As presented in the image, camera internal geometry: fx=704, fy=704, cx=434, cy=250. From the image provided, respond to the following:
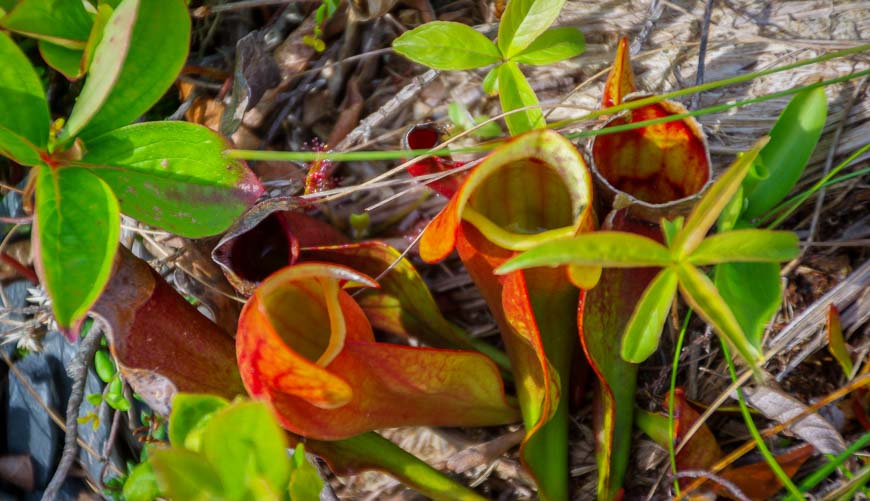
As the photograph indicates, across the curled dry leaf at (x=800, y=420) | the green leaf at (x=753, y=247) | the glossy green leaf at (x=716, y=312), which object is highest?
the green leaf at (x=753, y=247)

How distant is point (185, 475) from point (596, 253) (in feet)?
1.86

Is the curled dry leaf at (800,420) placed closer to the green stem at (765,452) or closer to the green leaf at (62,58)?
the green stem at (765,452)

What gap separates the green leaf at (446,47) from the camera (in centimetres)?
119

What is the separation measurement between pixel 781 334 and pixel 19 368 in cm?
153

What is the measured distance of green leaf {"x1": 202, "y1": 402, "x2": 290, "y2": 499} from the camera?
0.83 m

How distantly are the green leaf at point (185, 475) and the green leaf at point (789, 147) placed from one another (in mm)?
878

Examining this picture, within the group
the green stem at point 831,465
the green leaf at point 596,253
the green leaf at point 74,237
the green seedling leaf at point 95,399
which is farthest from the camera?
the green seedling leaf at point 95,399

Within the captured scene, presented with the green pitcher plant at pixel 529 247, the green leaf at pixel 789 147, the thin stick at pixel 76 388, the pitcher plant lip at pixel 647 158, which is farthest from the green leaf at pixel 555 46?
the thin stick at pixel 76 388

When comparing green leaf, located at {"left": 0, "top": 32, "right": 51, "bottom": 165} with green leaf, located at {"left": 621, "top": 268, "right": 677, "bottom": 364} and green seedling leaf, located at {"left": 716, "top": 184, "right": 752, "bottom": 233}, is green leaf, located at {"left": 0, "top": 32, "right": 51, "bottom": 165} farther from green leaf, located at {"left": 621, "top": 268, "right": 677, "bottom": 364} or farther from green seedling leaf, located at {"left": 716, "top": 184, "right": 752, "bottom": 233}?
green seedling leaf, located at {"left": 716, "top": 184, "right": 752, "bottom": 233}

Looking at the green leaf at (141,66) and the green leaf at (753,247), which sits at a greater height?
the green leaf at (141,66)

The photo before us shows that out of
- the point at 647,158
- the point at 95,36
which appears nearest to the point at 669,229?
the point at 647,158

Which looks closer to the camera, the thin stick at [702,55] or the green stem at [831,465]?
the green stem at [831,465]

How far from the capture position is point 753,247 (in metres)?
0.87

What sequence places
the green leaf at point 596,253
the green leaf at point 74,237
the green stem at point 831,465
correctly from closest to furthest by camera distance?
the green leaf at point 596,253 < the green leaf at point 74,237 < the green stem at point 831,465
